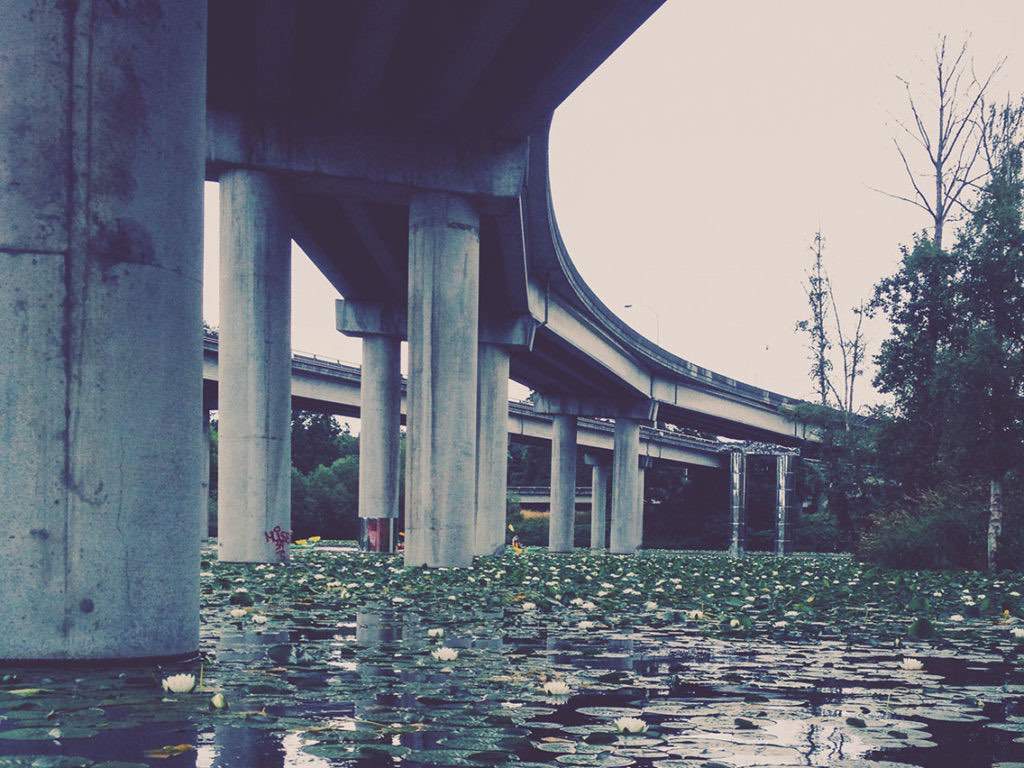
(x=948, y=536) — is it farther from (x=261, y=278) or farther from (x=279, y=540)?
(x=261, y=278)

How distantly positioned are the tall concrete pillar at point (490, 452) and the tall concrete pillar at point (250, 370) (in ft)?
45.7

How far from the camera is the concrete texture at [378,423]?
35594 mm

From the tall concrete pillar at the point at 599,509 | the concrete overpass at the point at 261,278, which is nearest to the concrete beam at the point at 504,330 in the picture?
the concrete overpass at the point at 261,278

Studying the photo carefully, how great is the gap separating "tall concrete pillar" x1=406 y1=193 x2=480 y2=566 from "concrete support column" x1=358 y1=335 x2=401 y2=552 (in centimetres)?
1323

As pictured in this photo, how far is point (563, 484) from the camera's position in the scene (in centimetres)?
5562

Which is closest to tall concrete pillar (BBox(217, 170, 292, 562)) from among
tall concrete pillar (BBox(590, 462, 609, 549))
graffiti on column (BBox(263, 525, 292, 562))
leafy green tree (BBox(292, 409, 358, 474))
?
graffiti on column (BBox(263, 525, 292, 562))

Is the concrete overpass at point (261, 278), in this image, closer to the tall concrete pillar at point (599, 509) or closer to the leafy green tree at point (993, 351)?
the leafy green tree at point (993, 351)

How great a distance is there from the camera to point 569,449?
5650cm

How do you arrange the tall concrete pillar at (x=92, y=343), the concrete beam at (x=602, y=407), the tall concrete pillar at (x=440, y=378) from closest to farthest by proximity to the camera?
the tall concrete pillar at (x=92, y=343), the tall concrete pillar at (x=440, y=378), the concrete beam at (x=602, y=407)

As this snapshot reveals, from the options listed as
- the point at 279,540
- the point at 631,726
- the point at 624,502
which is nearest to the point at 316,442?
the point at 624,502

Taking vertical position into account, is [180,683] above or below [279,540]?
above

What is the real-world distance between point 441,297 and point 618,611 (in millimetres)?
12110

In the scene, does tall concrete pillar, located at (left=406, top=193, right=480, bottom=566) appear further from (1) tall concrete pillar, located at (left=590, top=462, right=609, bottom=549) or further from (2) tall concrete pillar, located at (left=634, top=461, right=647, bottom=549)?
(1) tall concrete pillar, located at (left=590, top=462, right=609, bottom=549)

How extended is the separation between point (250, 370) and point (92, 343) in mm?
15280
